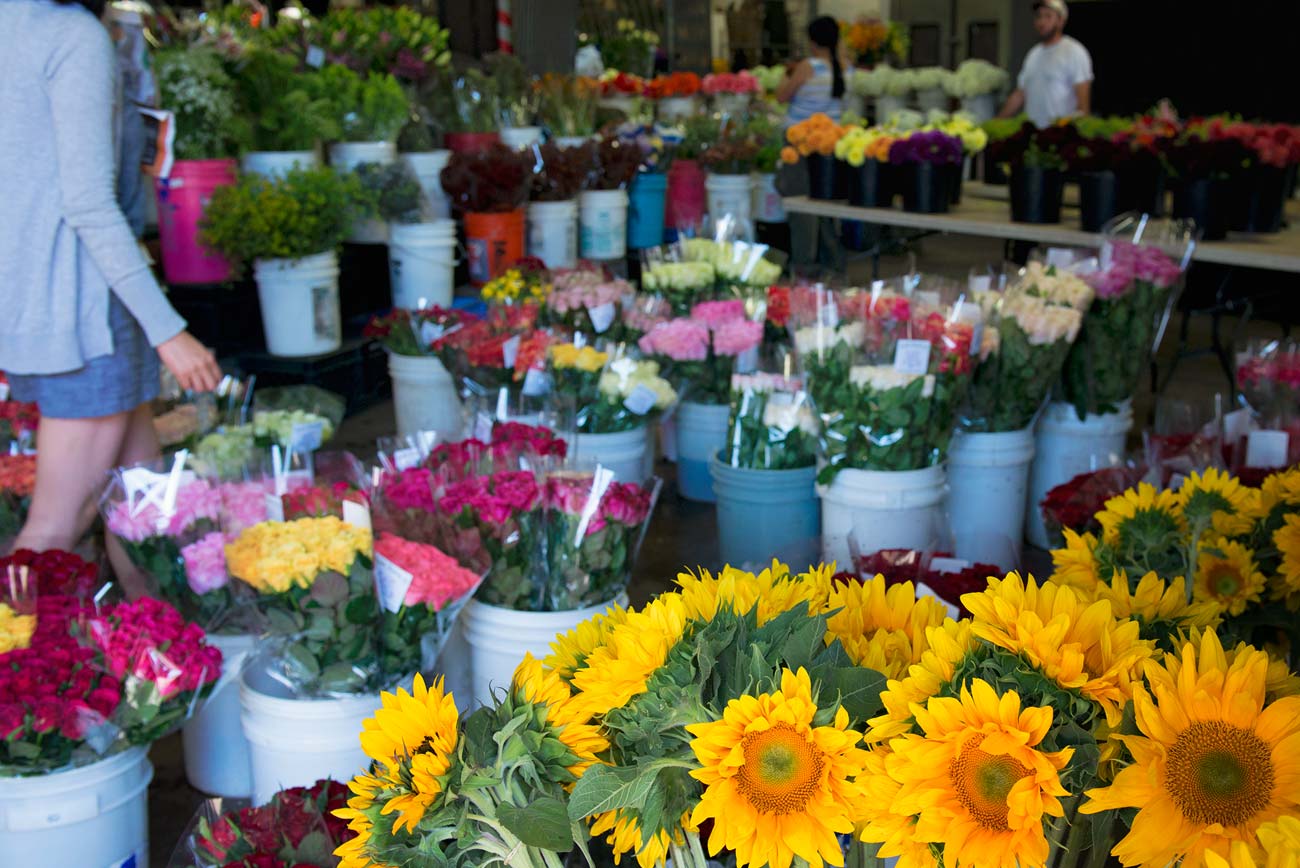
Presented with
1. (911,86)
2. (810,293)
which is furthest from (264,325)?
(911,86)

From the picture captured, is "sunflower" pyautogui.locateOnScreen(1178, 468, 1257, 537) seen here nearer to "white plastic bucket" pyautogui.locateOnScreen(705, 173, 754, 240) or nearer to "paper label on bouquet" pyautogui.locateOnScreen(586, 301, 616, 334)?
"paper label on bouquet" pyautogui.locateOnScreen(586, 301, 616, 334)

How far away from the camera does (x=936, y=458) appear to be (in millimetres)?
2752

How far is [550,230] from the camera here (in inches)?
217

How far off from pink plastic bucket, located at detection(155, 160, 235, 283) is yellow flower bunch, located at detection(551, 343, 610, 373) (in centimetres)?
174

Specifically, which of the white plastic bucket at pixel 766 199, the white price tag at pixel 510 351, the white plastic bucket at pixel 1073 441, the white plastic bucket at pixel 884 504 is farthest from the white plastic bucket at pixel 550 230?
the white plastic bucket at pixel 884 504

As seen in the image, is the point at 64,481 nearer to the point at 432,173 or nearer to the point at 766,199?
the point at 432,173

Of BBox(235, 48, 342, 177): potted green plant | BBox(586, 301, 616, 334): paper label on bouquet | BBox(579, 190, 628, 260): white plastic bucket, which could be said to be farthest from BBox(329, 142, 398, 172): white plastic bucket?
BBox(586, 301, 616, 334): paper label on bouquet

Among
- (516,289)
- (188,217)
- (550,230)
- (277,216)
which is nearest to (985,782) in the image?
(516,289)

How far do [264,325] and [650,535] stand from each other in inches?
72.2

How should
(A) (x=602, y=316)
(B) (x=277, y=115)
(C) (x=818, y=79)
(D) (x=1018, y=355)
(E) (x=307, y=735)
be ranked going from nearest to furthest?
(E) (x=307, y=735) → (D) (x=1018, y=355) → (A) (x=602, y=316) → (B) (x=277, y=115) → (C) (x=818, y=79)

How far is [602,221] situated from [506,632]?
404cm

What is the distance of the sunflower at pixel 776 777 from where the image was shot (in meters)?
0.75

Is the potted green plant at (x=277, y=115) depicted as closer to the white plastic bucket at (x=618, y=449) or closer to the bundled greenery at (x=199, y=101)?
the bundled greenery at (x=199, y=101)

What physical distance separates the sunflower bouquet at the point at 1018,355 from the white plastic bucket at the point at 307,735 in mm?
1740
